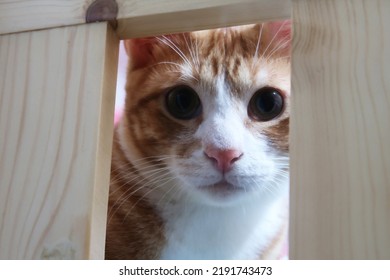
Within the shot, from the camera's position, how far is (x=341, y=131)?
0.80 m

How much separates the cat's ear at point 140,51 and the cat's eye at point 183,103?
184 millimetres

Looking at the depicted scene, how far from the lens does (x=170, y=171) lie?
1446mm

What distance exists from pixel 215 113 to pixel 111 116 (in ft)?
1.40

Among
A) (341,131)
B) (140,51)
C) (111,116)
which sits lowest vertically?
(341,131)

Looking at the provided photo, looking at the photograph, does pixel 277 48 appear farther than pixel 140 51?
No

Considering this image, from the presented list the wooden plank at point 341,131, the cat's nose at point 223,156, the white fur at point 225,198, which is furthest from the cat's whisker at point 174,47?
the wooden plank at point 341,131

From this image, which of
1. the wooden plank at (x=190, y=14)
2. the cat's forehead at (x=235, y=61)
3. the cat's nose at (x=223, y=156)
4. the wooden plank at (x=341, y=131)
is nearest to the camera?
the wooden plank at (x=341, y=131)

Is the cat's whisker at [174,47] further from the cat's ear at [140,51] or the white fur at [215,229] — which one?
the white fur at [215,229]

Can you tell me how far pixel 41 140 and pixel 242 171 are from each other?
54cm

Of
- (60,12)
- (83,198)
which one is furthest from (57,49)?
(83,198)

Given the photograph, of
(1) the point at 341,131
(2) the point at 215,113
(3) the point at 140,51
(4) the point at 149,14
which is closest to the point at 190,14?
(4) the point at 149,14

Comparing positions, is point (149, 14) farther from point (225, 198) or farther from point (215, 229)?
point (215, 229)

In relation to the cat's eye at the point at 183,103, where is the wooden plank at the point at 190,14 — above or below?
below

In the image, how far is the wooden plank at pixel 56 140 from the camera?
36.0 inches
